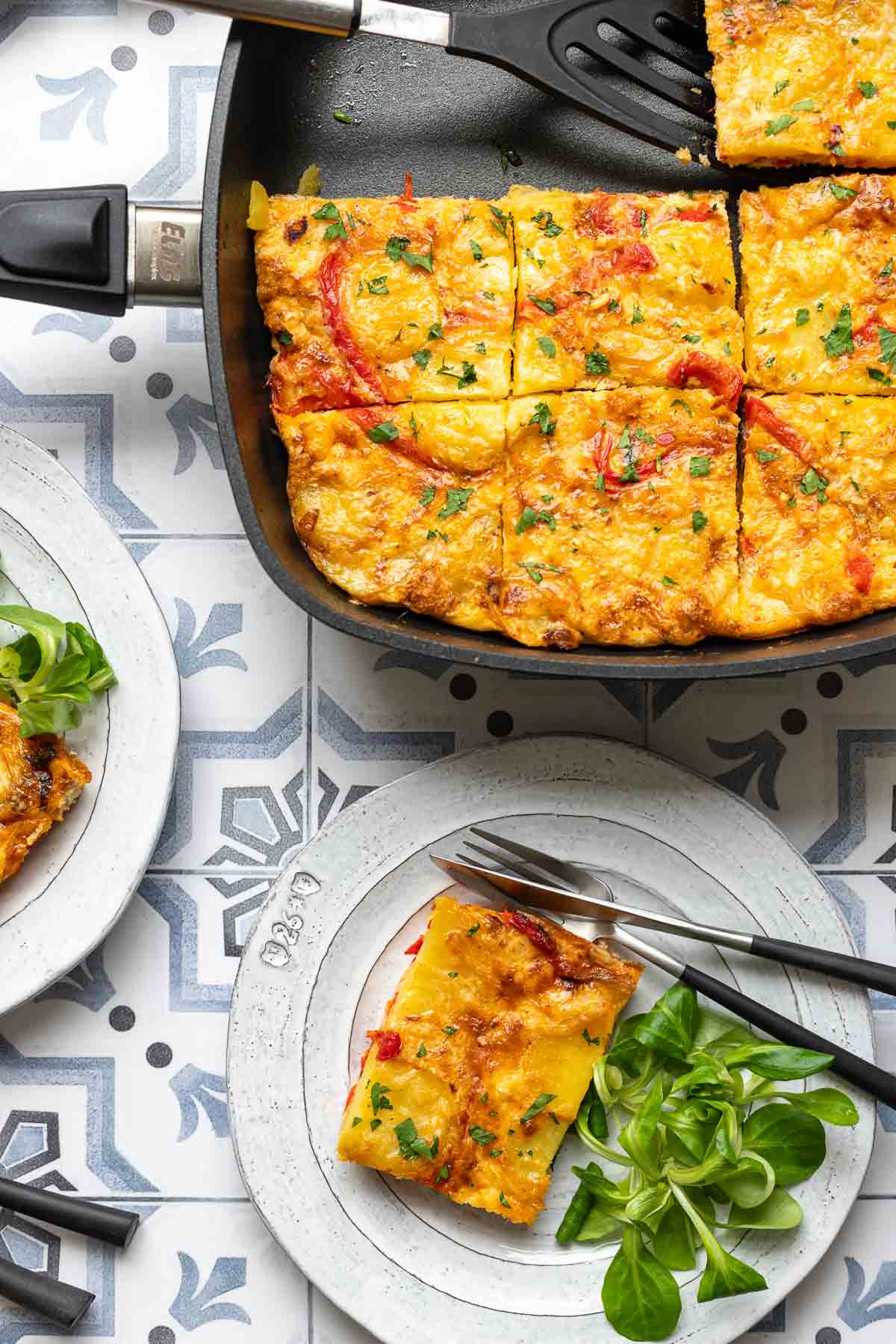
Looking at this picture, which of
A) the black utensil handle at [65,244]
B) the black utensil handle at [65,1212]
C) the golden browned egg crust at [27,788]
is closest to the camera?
the black utensil handle at [65,244]

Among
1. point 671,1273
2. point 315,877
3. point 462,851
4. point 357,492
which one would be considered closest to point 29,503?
point 357,492

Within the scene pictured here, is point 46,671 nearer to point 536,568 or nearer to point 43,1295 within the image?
point 536,568

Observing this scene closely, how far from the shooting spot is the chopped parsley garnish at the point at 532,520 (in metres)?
2.56

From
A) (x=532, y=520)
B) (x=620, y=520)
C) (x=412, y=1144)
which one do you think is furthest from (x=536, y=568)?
(x=412, y=1144)

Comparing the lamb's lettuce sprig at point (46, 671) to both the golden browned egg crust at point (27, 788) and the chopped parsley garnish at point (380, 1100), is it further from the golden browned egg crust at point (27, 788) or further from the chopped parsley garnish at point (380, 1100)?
the chopped parsley garnish at point (380, 1100)

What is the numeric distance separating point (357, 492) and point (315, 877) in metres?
0.85

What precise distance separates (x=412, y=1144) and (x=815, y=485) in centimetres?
164

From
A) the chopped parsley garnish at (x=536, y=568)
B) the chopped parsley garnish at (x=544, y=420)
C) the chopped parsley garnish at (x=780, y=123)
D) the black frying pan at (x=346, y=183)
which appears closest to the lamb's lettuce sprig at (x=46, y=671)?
the black frying pan at (x=346, y=183)

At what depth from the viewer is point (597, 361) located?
2594 mm

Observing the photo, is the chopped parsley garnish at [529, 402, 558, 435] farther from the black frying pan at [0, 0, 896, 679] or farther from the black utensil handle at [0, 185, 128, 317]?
the black utensil handle at [0, 185, 128, 317]

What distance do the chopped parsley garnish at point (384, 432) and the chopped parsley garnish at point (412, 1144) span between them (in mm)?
1447

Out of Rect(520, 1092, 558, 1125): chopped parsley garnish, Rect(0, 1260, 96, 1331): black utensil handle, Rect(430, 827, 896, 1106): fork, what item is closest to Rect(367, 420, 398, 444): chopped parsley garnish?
Rect(430, 827, 896, 1106): fork

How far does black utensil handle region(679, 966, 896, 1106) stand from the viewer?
262 cm

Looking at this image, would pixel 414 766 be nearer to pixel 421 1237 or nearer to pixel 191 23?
pixel 421 1237
